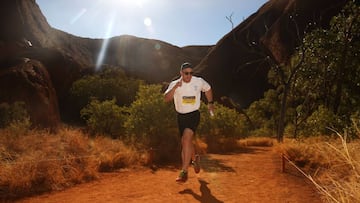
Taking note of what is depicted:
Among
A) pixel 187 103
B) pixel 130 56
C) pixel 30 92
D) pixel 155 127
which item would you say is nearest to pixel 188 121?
pixel 187 103

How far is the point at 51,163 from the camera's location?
6309 mm

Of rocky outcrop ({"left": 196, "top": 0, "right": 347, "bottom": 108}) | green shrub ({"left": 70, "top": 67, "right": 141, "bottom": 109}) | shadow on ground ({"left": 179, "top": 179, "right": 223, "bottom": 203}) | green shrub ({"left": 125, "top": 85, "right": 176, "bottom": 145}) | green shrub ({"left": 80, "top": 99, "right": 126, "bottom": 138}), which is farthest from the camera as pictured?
rocky outcrop ({"left": 196, "top": 0, "right": 347, "bottom": 108})

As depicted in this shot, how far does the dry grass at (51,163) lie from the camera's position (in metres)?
5.61

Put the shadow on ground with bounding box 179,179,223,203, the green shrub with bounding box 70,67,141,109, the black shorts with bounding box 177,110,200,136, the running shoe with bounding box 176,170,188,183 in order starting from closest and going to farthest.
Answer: the shadow on ground with bounding box 179,179,223,203
the running shoe with bounding box 176,170,188,183
the black shorts with bounding box 177,110,200,136
the green shrub with bounding box 70,67,141,109

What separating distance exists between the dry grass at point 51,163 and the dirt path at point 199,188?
0.33 meters

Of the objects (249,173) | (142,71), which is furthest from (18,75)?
(142,71)

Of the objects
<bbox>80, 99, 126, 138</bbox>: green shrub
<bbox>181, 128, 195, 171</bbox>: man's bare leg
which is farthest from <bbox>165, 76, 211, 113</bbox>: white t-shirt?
<bbox>80, 99, 126, 138</bbox>: green shrub

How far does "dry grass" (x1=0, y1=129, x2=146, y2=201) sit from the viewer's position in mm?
5605

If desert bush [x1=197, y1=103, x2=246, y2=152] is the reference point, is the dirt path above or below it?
below

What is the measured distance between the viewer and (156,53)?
10769cm

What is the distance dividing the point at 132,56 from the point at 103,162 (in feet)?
332

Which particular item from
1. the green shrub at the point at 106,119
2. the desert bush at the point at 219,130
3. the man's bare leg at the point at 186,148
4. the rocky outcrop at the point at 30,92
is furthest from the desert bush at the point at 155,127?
the rocky outcrop at the point at 30,92

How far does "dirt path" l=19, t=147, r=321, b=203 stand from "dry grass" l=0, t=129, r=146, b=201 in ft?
1.09

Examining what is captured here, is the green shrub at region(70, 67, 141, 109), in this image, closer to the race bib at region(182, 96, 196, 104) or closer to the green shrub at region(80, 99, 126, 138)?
the green shrub at region(80, 99, 126, 138)
